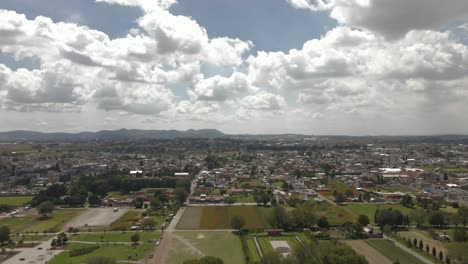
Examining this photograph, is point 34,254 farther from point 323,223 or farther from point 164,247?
point 323,223

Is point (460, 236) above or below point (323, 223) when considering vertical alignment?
above

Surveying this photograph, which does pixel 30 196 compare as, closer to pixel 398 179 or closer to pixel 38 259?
pixel 38 259

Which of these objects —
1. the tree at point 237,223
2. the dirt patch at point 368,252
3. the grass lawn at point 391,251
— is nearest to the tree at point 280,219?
the tree at point 237,223

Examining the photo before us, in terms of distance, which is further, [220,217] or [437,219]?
[220,217]

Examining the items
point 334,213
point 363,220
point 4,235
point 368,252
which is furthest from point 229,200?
point 4,235

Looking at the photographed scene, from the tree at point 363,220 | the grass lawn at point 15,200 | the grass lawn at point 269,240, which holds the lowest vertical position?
the grass lawn at point 15,200

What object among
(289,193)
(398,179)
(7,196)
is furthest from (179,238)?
(398,179)

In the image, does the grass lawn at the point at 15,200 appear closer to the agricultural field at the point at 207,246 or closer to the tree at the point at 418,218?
the agricultural field at the point at 207,246
